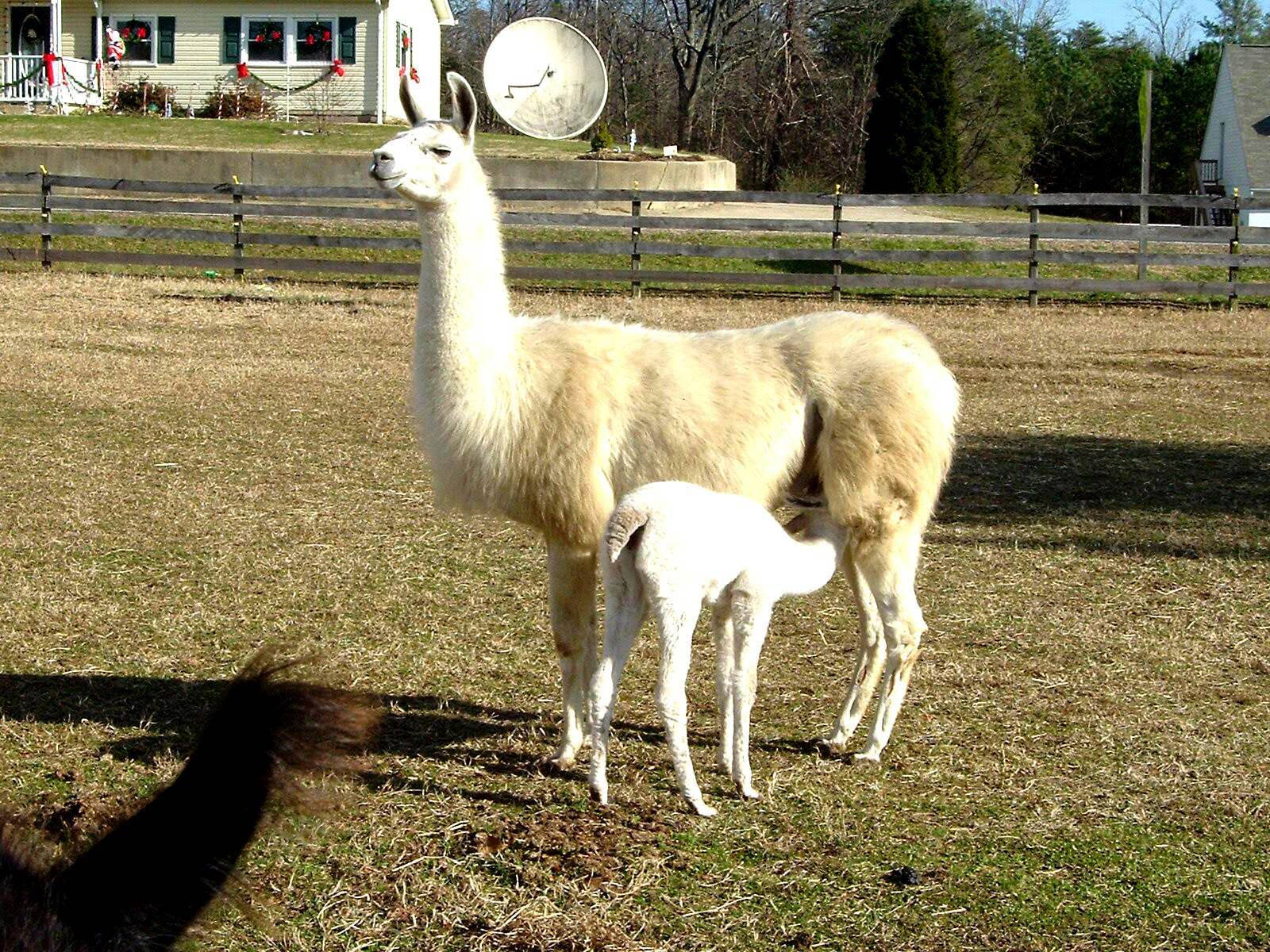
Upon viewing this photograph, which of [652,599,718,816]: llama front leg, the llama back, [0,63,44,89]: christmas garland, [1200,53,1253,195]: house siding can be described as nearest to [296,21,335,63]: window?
[0,63,44,89]: christmas garland

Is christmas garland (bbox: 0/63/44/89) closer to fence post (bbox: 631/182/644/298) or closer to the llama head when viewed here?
fence post (bbox: 631/182/644/298)

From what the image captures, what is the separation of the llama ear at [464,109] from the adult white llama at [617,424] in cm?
1

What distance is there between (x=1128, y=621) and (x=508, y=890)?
3.53 m

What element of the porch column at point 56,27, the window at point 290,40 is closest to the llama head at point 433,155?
the window at point 290,40

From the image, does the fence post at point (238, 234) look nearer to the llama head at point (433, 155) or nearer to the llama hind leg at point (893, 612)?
the llama head at point (433, 155)

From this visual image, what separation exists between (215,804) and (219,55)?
3740 centimetres

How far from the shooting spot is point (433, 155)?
4.47 m

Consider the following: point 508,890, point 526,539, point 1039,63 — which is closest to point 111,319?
point 526,539

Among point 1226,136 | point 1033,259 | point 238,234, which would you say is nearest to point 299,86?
point 238,234

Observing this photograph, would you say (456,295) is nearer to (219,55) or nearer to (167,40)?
(219,55)

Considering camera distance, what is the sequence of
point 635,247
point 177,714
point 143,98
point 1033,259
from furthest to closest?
point 143,98 → point 635,247 → point 1033,259 → point 177,714

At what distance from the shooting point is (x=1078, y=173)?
46.1 metres

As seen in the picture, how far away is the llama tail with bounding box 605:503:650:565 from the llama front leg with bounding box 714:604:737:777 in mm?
390

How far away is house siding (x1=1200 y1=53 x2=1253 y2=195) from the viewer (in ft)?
132
